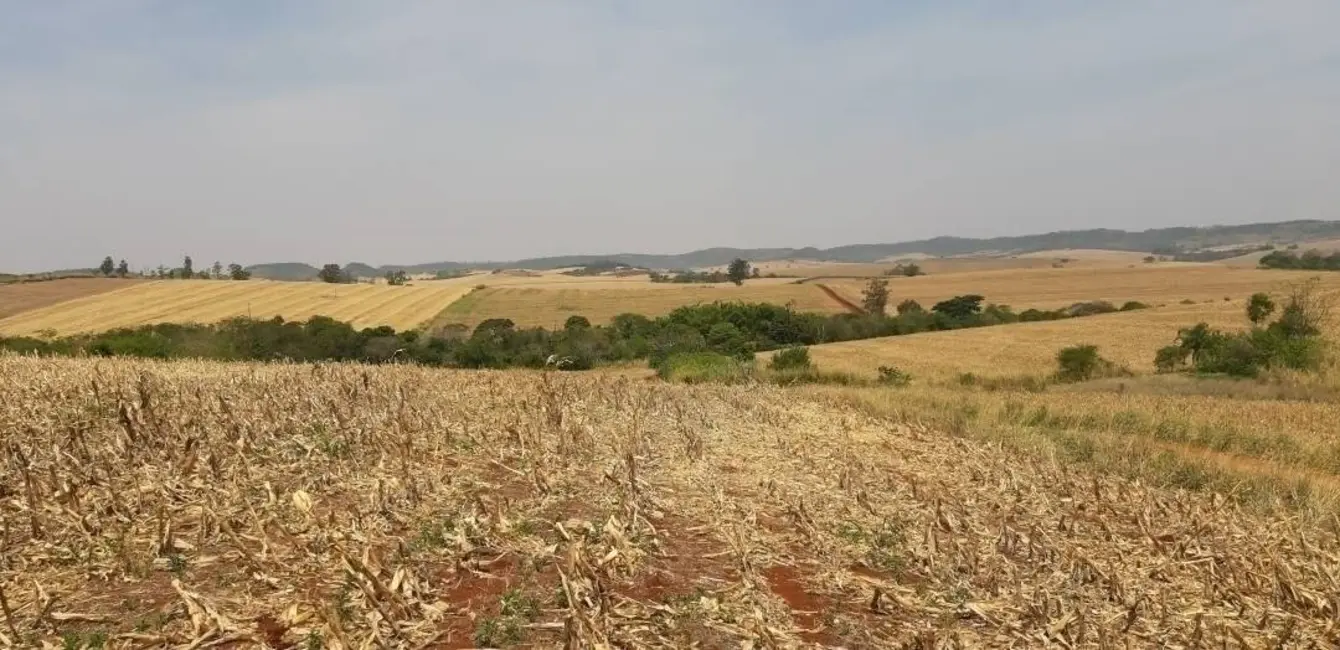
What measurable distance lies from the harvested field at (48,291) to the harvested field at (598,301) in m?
30.9

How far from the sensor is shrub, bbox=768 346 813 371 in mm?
40106

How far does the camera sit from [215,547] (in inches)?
245

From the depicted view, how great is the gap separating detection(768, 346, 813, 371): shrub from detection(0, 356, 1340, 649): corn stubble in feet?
94.0

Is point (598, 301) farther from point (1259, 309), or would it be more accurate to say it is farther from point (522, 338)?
→ point (1259, 309)

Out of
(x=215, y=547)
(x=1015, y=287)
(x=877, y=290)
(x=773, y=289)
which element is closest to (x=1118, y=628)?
(x=215, y=547)

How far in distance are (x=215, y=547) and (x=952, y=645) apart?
570 cm

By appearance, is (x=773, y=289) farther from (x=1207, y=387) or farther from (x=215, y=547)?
(x=215, y=547)

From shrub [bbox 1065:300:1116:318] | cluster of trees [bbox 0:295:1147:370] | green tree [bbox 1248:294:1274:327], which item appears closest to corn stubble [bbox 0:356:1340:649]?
cluster of trees [bbox 0:295:1147:370]

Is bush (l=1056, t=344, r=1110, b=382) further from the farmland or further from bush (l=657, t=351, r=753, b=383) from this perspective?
the farmland

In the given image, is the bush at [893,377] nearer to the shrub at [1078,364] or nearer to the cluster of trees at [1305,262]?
the shrub at [1078,364]

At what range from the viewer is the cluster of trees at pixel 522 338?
40781 millimetres

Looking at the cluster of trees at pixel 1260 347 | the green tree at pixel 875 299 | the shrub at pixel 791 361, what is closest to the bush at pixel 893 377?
the shrub at pixel 791 361

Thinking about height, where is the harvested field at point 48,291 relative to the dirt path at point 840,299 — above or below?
above

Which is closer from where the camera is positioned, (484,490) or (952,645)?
(952,645)
